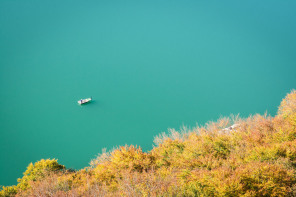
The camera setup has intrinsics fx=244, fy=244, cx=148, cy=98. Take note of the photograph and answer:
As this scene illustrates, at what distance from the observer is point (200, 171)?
535cm

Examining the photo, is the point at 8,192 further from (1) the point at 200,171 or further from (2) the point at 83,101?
(2) the point at 83,101

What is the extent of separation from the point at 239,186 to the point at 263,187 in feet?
1.68

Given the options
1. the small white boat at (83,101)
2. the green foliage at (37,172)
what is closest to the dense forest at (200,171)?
the green foliage at (37,172)

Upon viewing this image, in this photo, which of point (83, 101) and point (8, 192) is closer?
point (8, 192)

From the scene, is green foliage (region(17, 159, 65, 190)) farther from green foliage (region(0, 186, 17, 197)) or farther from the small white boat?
the small white boat

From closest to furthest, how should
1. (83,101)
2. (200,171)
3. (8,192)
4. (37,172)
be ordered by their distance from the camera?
(200,171)
(8,192)
(37,172)
(83,101)

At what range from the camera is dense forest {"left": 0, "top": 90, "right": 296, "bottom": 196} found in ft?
15.1

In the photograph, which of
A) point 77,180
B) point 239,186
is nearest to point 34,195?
point 77,180

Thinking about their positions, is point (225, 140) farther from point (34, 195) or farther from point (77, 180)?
point (34, 195)

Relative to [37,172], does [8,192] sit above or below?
below

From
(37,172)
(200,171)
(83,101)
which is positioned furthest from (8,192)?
(83,101)

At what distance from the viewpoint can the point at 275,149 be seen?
5988 millimetres

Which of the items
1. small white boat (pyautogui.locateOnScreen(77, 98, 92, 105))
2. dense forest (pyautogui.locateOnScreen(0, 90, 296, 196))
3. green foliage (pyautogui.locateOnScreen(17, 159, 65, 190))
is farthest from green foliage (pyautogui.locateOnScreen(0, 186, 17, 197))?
small white boat (pyautogui.locateOnScreen(77, 98, 92, 105))

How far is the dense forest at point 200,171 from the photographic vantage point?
4609 millimetres
